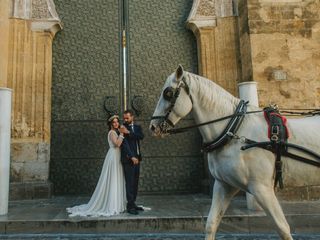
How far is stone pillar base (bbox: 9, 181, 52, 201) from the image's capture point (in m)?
6.39

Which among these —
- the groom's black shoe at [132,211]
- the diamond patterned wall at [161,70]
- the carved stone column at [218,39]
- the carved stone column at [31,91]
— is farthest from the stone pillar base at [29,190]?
the carved stone column at [218,39]

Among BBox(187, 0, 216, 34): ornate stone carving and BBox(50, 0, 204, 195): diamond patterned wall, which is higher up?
BBox(187, 0, 216, 34): ornate stone carving

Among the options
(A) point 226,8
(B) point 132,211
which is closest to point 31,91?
(B) point 132,211

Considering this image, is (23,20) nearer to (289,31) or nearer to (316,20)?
(289,31)

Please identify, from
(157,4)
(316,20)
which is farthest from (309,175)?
(157,4)

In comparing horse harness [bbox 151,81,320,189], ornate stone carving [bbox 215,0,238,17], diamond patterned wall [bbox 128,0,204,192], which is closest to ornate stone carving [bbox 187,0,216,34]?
ornate stone carving [bbox 215,0,238,17]

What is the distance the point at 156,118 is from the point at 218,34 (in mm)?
4914

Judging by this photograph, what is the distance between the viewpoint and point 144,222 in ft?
15.4

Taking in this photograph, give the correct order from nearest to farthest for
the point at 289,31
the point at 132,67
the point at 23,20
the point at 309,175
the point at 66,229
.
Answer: the point at 309,175, the point at 66,229, the point at 289,31, the point at 23,20, the point at 132,67

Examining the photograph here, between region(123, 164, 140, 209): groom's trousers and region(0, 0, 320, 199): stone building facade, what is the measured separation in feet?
7.12

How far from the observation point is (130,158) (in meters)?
5.34

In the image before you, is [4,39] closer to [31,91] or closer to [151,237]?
[31,91]

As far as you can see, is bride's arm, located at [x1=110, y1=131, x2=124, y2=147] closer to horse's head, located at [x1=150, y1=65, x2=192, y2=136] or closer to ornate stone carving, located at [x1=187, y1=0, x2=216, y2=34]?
horse's head, located at [x1=150, y1=65, x2=192, y2=136]

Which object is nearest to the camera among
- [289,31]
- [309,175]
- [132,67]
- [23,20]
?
[309,175]
